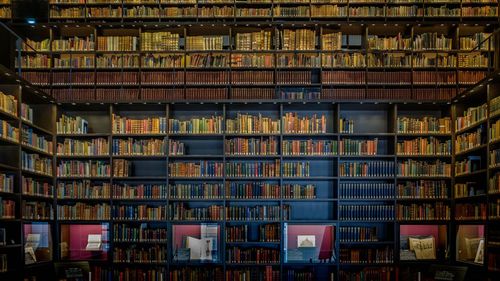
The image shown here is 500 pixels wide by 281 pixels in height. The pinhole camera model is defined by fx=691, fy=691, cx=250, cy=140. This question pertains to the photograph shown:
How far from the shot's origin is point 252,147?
33.7 feet

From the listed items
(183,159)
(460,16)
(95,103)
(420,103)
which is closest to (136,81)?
(95,103)

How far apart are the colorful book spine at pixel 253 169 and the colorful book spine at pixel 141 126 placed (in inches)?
45.5

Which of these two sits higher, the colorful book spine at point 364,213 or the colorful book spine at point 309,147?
the colorful book spine at point 309,147

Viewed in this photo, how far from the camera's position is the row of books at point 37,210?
9.16 m

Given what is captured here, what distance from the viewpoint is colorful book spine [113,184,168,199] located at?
405 inches

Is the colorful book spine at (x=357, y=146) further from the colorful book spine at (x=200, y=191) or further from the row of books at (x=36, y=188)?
the row of books at (x=36, y=188)

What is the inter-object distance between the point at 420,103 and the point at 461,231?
1.95 meters

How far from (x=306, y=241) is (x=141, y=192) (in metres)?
2.55

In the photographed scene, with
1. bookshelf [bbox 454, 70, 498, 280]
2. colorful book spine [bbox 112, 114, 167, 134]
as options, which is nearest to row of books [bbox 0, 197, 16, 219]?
colorful book spine [bbox 112, 114, 167, 134]

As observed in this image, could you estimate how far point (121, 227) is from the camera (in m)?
10.3

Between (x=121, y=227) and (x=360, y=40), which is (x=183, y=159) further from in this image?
(x=360, y=40)

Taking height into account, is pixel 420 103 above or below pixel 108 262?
above

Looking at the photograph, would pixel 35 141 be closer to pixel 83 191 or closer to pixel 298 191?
pixel 83 191

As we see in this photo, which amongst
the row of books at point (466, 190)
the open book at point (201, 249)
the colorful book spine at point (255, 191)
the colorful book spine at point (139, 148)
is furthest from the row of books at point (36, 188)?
the row of books at point (466, 190)
